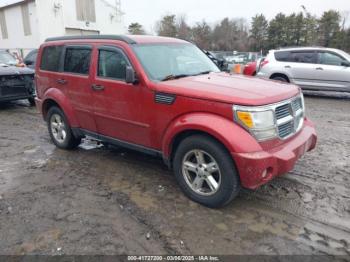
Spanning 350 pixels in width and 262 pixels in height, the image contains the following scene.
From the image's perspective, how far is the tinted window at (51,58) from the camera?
17.5ft

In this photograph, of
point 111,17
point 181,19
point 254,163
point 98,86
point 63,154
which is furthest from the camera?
point 181,19

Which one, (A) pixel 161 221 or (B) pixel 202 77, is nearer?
(A) pixel 161 221

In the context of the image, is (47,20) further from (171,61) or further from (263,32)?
(263,32)

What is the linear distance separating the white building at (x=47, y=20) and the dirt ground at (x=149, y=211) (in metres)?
22.8

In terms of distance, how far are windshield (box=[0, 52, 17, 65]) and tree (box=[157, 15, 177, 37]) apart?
148ft

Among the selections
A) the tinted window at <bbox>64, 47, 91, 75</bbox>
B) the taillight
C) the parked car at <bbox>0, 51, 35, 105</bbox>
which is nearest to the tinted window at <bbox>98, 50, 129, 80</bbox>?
the tinted window at <bbox>64, 47, 91, 75</bbox>

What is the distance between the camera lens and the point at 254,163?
3182 mm

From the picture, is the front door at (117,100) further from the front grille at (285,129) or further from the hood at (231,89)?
the front grille at (285,129)

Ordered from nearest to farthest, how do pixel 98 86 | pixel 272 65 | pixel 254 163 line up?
pixel 254 163 < pixel 98 86 < pixel 272 65

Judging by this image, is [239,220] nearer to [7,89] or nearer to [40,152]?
[40,152]

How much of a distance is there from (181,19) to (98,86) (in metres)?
57.4

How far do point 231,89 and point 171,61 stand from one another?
1222mm

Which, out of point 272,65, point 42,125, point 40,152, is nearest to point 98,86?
point 40,152

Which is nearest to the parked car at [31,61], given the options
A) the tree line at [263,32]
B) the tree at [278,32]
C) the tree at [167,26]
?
the tree line at [263,32]
